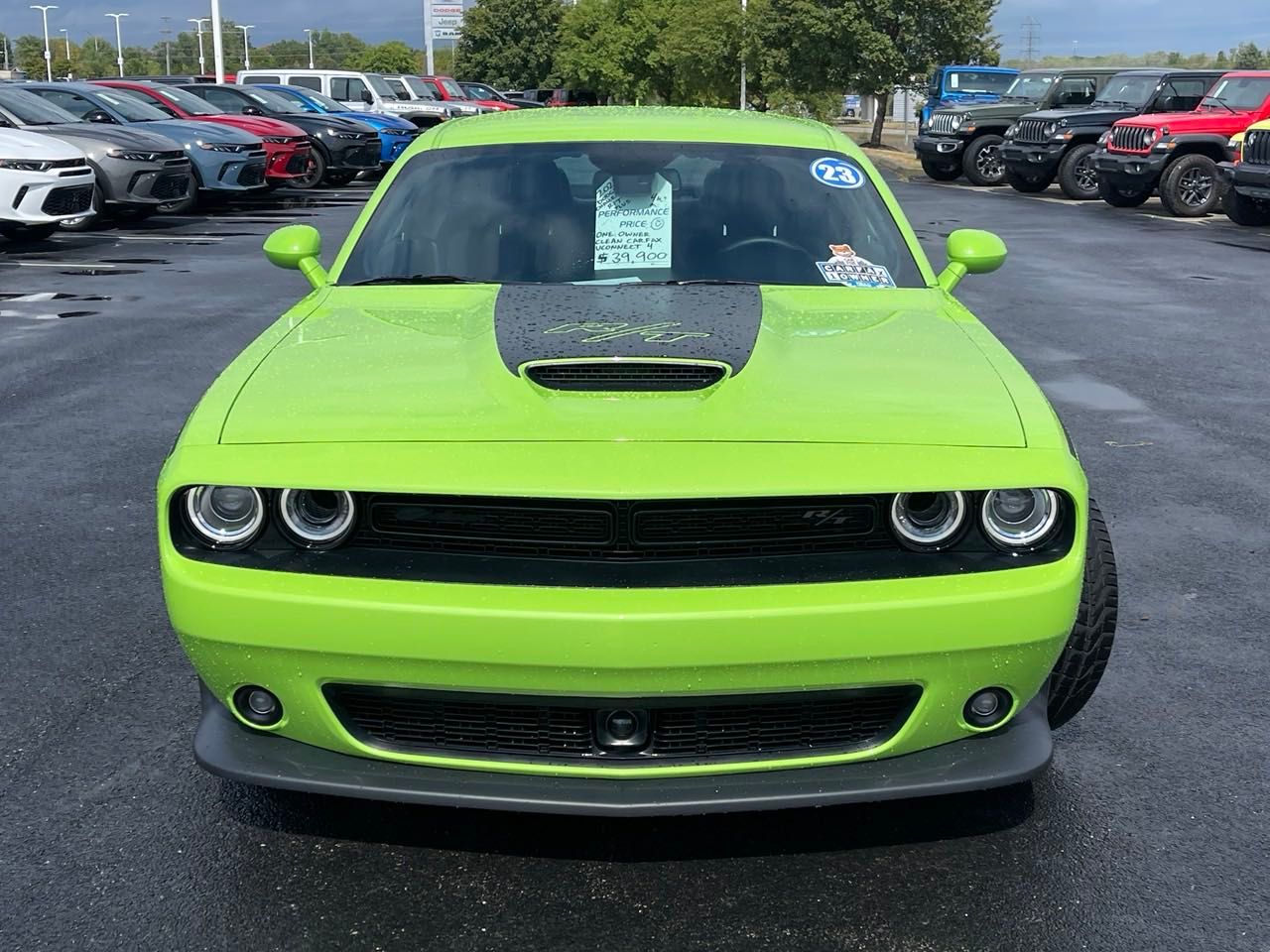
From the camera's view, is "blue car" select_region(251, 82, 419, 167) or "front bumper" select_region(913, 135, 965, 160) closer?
"blue car" select_region(251, 82, 419, 167)

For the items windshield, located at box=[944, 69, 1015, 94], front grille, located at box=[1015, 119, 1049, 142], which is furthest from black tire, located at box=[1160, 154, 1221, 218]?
windshield, located at box=[944, 69, 1015, 94]

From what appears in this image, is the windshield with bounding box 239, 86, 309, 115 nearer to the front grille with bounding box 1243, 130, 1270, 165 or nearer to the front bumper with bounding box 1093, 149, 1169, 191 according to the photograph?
the front bumper with bounding box 1093, 149, 1169, 191

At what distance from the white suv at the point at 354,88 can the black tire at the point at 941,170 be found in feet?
35.4

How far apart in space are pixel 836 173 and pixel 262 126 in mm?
18813

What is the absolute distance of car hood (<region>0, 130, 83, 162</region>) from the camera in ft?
47.9

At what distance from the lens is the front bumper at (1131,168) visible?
20297 millimetres

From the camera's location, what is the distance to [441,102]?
117ft

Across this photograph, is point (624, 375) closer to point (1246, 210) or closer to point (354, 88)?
point (1246, 210)

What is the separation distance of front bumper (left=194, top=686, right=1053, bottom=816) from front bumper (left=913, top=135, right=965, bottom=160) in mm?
26219

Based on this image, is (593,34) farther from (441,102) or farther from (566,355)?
(566,355)

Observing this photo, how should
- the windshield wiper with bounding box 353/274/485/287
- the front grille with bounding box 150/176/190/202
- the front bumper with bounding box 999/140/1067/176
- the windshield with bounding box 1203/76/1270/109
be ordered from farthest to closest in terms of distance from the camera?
the front bumper with bounding box 999/140/1067/176 → the windshield with bounding box 1203/76/1270/109 → the front grille with bounding box 150/176/190/202 → the windshield wiper with bounding box 353/274/485/287

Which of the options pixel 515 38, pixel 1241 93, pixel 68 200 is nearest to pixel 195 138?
pixel 68 200

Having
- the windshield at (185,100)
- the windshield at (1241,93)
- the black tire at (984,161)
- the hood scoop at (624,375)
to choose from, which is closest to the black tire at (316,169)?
the windshield at (185,100)

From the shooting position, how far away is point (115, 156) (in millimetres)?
16703
